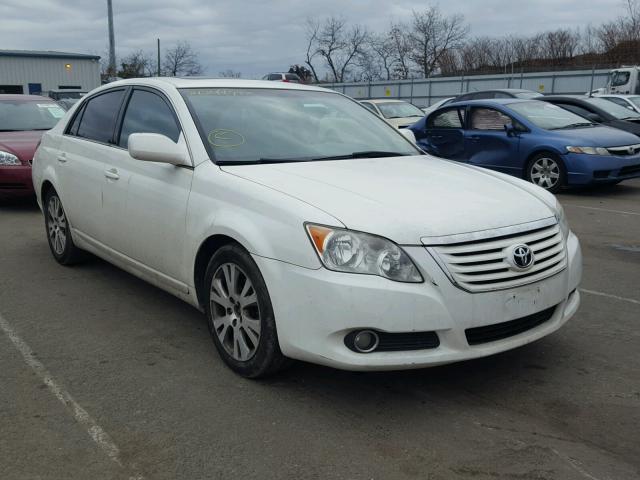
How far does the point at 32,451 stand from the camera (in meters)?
2.92

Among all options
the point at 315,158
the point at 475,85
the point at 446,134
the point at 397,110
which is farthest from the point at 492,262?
the point at 475,85

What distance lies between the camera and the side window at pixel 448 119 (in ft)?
37.6

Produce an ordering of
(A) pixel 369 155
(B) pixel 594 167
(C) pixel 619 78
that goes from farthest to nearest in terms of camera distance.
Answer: (C) pixel 619 78 < (B) pixel 594 167 < (A) pixel 369 155

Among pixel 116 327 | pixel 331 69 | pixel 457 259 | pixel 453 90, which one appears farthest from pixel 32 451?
pixel 331 69

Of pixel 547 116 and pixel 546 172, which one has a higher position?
pixel 547 116

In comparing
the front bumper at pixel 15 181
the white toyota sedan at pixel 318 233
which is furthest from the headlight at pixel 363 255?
the front bumper at pixel 15 181

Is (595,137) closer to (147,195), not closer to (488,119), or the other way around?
(488,119)

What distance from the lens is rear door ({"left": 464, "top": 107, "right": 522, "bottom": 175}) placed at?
1064cm

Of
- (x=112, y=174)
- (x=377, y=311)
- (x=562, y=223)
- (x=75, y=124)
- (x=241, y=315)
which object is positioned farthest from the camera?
(x=75, y=124)

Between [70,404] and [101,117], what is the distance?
2679 mm

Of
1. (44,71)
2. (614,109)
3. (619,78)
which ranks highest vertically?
(44,71)

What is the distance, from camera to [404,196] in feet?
11.2

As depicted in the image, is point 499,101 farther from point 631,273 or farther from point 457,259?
point 457,259

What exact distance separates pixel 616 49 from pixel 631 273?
4388 cm
